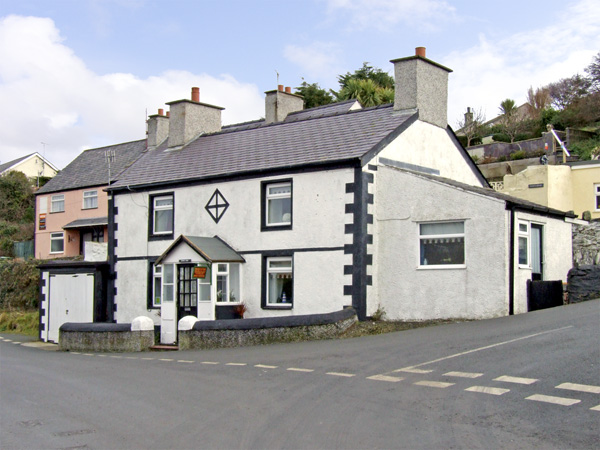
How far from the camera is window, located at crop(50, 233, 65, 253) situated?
47.1m

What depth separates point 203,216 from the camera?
76.3 feet

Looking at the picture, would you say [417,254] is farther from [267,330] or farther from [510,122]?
[510,122]

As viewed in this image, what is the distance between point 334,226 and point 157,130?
12.0m

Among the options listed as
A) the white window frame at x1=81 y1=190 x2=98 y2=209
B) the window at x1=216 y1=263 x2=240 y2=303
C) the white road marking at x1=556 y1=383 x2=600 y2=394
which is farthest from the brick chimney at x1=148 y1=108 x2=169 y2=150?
the white road marking at x1=556 y1=383 x2=600 y2=394

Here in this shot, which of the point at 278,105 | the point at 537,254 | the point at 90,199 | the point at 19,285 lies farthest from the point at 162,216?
the point at 90,199

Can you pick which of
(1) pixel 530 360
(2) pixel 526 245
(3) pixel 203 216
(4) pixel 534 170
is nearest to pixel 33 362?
(3) pixel 203 216

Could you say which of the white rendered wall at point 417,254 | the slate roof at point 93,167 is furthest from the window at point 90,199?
the white rendered wall at point 417,254

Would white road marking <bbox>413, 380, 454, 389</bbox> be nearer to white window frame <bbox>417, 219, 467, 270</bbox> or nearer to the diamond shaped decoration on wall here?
white window frame <bbox>417, 219, 467, 270</bbox>

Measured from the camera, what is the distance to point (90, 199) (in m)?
45.2

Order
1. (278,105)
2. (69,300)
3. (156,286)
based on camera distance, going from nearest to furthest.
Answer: (156,286) < (69,300) < (278,105)

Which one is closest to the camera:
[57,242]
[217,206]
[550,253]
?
[550,253]

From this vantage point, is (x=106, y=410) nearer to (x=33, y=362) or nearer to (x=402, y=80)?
(x=33, y=362)

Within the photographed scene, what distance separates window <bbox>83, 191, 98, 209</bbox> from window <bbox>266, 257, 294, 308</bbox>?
26308 millimetres

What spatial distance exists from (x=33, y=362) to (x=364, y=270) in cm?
884
